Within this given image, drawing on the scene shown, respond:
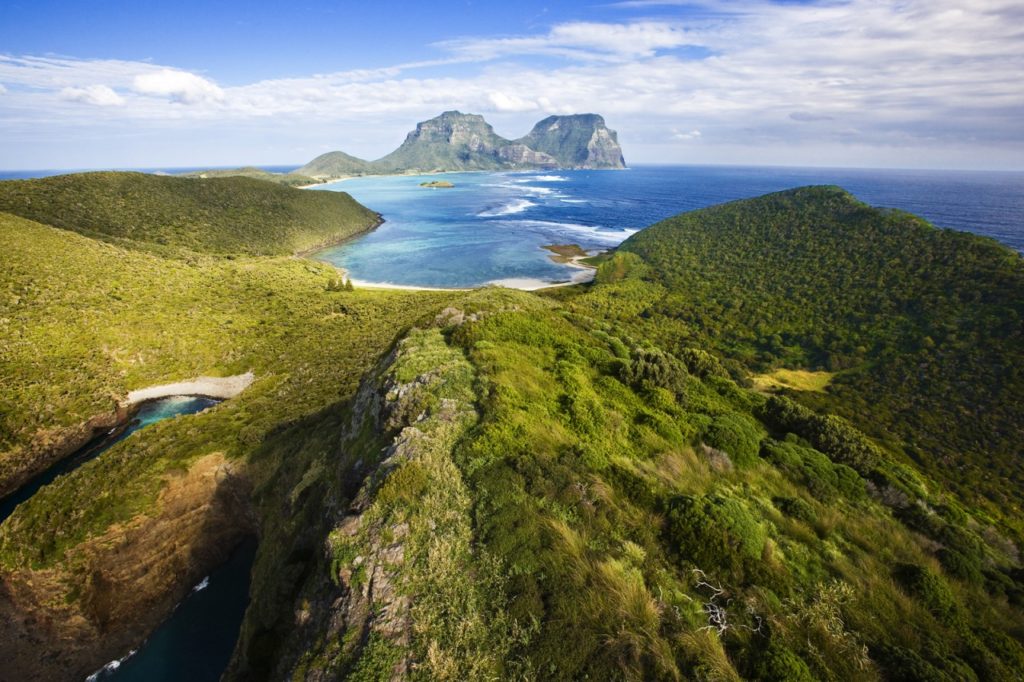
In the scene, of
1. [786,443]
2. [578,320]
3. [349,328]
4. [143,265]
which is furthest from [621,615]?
[143,265]

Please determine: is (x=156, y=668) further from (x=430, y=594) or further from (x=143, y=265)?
(x=143, y=265)

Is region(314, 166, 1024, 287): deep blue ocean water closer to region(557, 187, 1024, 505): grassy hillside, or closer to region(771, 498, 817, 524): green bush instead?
region(557, 187, 1024, 505): grassy hillside

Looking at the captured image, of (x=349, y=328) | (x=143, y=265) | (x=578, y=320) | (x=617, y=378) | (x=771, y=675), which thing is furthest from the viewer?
(x=143, y=265)

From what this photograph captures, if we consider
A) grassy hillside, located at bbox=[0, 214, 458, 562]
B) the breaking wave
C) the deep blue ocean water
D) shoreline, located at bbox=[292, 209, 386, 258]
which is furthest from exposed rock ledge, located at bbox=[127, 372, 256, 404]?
the breaking wave

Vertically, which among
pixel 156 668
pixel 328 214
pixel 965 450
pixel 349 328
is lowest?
pixel 156 668

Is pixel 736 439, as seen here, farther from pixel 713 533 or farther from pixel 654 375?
pixel 713 533

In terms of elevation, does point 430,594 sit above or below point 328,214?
below
